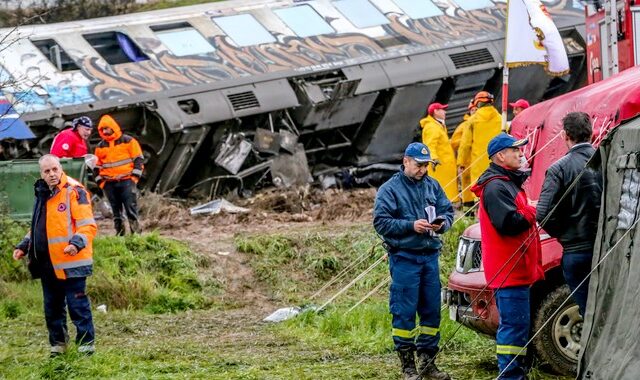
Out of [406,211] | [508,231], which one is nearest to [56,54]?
[406,211]

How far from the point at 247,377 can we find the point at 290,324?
9.91 feet

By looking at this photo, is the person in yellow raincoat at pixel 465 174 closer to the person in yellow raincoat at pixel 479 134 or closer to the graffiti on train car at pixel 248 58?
the person in yellow raincoat at pixel 479 134

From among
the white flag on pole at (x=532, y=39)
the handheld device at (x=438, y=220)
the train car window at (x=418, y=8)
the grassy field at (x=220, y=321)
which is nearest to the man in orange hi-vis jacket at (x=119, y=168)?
the grassy field at (x=220, y=321)

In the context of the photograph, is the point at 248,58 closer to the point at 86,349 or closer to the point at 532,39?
the point at 532,39

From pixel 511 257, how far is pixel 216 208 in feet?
36.0

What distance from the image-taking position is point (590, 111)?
9.92 m

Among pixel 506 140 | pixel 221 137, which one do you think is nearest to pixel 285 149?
pixel 221 137

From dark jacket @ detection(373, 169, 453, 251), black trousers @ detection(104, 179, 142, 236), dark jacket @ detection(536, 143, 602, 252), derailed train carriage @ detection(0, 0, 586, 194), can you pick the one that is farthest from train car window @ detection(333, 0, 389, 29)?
dark jacket @ detection(536, 143, 602, 252)

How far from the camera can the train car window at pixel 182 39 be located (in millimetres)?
20484

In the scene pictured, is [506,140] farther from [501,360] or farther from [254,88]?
A: [254,88]

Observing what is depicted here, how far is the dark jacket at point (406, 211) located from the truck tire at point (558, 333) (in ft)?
2.91

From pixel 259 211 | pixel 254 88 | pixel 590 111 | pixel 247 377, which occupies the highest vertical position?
pixel 590 111

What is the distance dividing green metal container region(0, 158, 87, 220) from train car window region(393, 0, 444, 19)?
787cm

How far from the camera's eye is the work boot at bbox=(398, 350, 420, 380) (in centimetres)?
937
